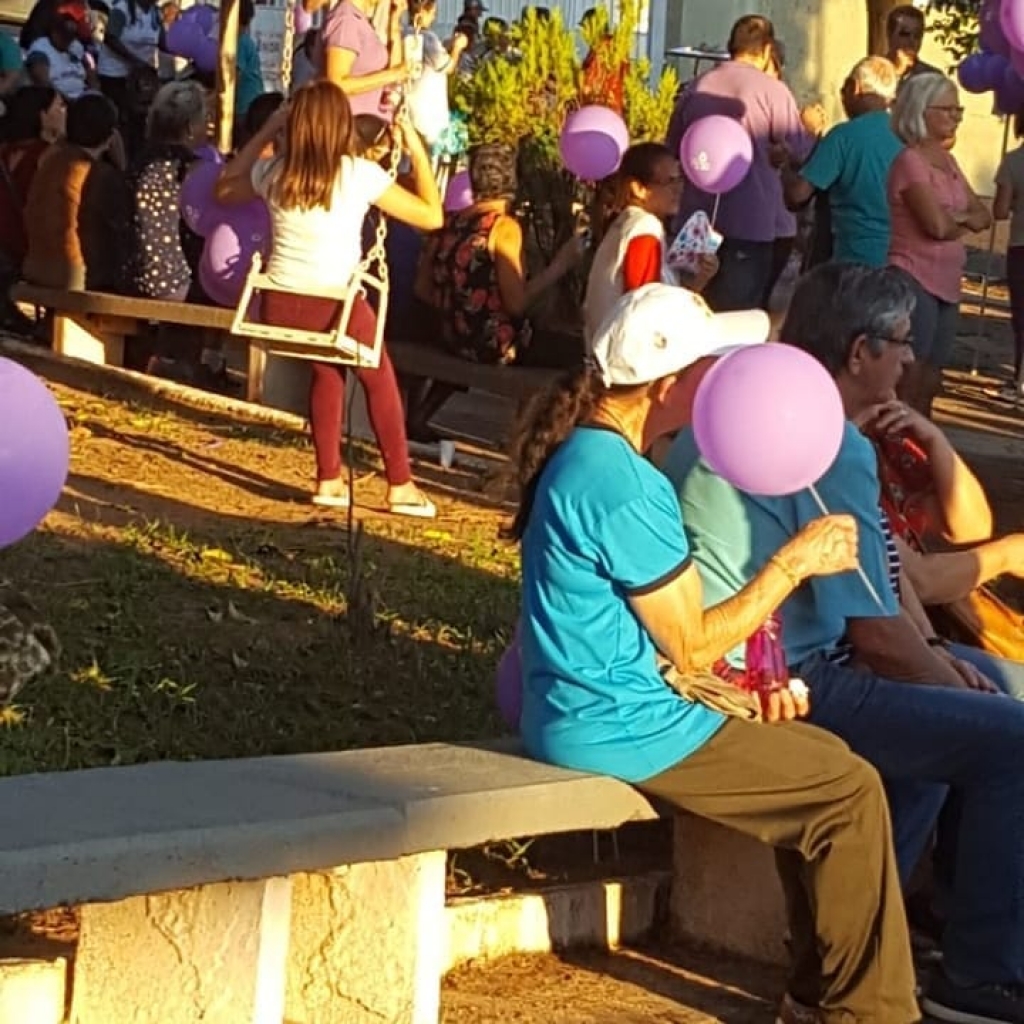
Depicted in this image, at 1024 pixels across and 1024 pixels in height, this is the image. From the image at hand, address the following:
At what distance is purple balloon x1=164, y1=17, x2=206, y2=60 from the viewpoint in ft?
54.7

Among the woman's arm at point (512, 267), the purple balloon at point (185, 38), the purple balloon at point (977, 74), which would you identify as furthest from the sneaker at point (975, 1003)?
the purple balloon at point (185, 38)

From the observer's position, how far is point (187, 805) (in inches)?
165

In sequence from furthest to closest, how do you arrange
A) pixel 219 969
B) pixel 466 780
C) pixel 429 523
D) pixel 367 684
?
pixel 429 523
pixel 367 684
pixel 466 780
pixel 219 969

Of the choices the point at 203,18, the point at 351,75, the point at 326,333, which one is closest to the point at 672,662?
the point at 326,333

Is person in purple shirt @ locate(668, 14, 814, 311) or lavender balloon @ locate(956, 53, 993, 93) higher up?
lavender balloon @ locate(956, 53, 993, 93)

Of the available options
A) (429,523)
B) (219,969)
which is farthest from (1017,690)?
(429,523)

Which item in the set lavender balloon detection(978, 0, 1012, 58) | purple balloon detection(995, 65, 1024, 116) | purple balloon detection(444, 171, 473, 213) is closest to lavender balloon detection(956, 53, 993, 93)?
purple balloon detection(995, 65, 1024, 116)

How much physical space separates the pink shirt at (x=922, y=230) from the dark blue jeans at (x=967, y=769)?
4980mm

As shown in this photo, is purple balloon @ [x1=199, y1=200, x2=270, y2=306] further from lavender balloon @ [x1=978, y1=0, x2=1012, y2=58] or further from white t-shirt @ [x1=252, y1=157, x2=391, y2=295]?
lavender balloon @ [x1=978, y1=0, x2=1012, y2=58]

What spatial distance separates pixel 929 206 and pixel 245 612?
3.87m

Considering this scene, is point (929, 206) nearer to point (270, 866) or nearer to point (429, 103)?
point (429, 103)

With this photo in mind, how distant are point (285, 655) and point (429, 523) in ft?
7.00

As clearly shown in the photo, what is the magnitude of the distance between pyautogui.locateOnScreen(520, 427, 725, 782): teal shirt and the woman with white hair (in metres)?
7.00

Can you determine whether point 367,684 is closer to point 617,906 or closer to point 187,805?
point 617,906
